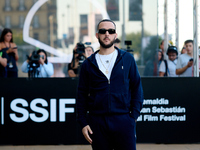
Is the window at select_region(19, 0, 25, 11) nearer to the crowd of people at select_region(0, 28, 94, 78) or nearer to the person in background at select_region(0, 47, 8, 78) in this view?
the crowd of people at select_region(0, 28, 94, 78)

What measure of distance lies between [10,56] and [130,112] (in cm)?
584

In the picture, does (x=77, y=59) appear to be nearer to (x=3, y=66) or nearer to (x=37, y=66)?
(x=37, y=66)

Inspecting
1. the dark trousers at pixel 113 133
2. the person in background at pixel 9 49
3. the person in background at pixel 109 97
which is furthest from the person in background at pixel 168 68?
→ the dark trousers at pixel 113 133

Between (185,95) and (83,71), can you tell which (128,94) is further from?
(185,95)

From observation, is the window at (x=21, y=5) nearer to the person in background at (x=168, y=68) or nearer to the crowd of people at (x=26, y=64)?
the crowd of people at (x=26, y=64)

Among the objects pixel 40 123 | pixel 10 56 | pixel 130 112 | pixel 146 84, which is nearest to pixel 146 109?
pixel 146 84

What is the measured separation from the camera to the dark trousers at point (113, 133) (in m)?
4.05

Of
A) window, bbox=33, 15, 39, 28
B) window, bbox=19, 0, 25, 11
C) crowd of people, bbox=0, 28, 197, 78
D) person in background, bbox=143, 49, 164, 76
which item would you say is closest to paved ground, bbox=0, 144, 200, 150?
crowd of people, bbox=0, 28, 197, 78

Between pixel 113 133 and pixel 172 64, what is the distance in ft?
22.0

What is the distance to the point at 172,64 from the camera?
413 inches

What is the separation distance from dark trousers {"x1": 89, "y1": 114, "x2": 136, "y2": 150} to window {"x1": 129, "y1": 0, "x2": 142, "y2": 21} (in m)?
7.65

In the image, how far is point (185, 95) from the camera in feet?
27.3

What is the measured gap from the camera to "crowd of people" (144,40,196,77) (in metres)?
9.52

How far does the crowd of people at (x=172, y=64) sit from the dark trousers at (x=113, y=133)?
559 centimetres
